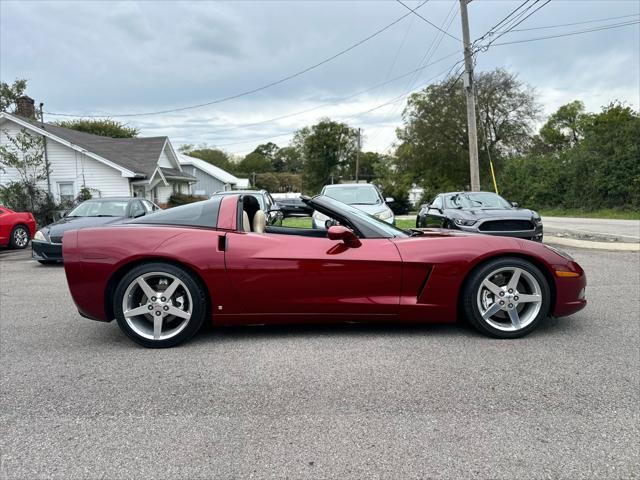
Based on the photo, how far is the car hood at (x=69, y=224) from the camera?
8727 millimetres

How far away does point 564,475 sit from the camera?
77.5 inches

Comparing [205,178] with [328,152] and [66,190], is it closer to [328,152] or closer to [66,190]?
[66,190]

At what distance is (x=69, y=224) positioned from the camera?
9.08 meters

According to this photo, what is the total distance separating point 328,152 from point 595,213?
208ft

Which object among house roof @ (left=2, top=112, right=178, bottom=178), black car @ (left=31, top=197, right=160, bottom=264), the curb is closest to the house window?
house roof @ (left=2, top=112, right=178, bottom=178)

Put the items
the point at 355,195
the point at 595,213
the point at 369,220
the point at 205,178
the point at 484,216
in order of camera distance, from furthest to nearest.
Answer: the point at 205,178
the point at 595,213
the point at 355,195
the point at 484,216
the point at 369,220

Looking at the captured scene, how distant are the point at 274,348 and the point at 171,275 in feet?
3.33

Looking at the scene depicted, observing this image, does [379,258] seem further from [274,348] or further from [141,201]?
→ [141,201]

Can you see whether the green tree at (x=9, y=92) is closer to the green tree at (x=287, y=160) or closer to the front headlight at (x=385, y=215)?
the front headlight at (x=385, y=215)

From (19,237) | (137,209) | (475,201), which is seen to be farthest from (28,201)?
(475,201)

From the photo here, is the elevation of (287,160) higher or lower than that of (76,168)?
higher

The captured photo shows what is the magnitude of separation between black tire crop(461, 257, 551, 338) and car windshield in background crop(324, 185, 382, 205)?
24.4 ft

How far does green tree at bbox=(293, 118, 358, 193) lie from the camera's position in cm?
8094

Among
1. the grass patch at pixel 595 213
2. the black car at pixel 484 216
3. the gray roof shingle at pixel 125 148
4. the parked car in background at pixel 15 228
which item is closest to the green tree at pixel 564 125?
the grass patch at pixel 595 213
